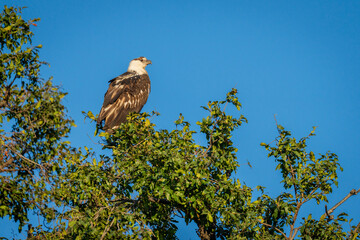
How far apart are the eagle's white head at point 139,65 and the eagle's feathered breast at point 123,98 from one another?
1.12 m

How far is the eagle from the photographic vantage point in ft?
34.0

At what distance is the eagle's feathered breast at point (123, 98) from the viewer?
10.4 metres

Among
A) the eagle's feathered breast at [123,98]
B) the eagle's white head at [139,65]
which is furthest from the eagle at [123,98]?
the eagle's white head at [139,65]

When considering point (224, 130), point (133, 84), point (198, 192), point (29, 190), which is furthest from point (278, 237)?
point (133, 84)

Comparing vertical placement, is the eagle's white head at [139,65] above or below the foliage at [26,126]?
above

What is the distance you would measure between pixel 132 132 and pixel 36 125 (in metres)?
1.63

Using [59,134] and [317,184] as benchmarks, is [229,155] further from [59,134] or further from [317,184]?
[59,134]

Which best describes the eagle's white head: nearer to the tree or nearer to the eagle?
the eagle

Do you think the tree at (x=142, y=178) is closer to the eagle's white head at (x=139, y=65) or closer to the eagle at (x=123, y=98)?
the eagle at (x=123, y=98)

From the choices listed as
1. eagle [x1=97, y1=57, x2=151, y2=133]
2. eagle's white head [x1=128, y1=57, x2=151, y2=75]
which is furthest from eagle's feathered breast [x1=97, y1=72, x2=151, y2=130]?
eagle's white head [x1=128, y1=57, x2=151, y2=75]

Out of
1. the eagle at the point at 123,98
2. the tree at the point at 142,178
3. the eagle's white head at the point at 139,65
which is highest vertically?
the eagle's white head at the point at 139,65

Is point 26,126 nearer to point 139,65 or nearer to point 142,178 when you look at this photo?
point 142,178

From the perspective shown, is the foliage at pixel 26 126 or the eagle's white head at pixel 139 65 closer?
the foliage at pixel 26 126

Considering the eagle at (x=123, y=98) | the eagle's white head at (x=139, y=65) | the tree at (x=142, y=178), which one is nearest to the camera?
the tree at (x=142, y=178)
